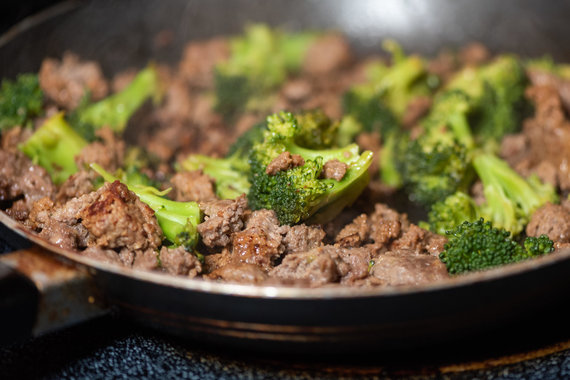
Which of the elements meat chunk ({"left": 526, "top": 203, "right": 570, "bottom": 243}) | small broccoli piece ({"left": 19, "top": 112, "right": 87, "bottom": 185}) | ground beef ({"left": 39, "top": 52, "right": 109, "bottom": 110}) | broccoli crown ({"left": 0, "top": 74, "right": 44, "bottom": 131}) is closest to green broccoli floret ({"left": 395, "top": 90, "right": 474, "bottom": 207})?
→ meat chunk ({"left": 526, "top": 203, "right": 570, "bottom": 243})

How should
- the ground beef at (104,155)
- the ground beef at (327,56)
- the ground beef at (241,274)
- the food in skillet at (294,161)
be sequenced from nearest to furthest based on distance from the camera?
the ground beef at (241,274) → the food in skillet at (294,161) → the ground beef at (104,155) → the ground beef at (327,56)

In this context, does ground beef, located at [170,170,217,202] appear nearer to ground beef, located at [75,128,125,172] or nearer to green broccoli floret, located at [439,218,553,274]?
ground beef, located at [75,128,125,172]

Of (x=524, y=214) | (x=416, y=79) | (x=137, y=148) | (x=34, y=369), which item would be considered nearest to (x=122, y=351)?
(x=34, y=369)

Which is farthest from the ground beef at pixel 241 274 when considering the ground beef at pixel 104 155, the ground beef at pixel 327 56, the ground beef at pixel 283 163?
the ground beef at pixel 327 56

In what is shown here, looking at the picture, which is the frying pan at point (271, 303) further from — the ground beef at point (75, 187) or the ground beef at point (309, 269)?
the ground beef at point (75, 187)

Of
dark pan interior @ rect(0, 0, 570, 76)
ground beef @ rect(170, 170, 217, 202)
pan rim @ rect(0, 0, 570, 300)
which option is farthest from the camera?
dark pan interior @ rect(0, 0, 570, 76)

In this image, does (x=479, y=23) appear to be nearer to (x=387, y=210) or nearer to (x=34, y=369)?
(x=387, y=210)
